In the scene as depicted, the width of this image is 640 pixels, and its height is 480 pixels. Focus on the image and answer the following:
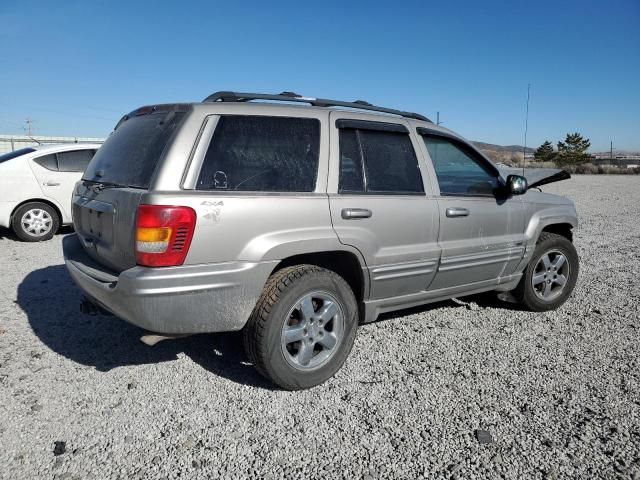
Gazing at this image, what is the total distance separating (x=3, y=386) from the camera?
316 centimetres

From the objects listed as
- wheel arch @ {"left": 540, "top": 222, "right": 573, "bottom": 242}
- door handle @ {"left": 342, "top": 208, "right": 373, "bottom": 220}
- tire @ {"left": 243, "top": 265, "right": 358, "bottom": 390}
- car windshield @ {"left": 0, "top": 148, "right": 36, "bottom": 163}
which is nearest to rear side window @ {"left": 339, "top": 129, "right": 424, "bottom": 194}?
door handle @ {"left": 342, "top": 208, "right": 373, "bottom": 220}

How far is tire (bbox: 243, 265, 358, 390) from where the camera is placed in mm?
2957

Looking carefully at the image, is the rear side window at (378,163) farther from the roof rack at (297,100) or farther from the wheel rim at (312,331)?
the wheel rim at (312,331)

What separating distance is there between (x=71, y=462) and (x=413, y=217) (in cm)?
256

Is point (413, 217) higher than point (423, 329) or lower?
higher

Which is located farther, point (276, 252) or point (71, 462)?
point (276, 252)

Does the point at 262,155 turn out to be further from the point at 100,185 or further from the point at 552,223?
the point at 552,223

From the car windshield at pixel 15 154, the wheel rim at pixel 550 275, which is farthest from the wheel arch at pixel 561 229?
the car windshield at pixel 15 154

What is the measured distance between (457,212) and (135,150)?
2387 mm

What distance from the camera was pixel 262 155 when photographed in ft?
9.93

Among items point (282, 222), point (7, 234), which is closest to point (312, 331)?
point (282, 222)

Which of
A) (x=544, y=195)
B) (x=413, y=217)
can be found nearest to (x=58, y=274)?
(x=413, y=217)

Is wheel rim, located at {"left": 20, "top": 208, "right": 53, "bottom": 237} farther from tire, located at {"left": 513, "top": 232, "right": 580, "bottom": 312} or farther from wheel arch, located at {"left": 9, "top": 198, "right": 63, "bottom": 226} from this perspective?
tire, located at {"left": 513, "top": 232, "right": 580, "bottom": 312}

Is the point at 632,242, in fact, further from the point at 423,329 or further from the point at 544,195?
the point at 423,329
